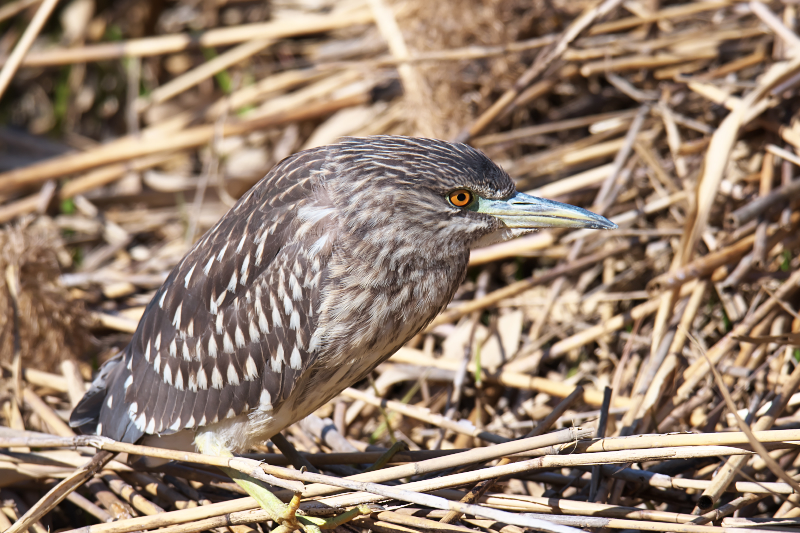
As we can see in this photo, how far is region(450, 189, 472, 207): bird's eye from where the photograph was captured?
266 cm

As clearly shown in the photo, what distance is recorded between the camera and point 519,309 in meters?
3.95

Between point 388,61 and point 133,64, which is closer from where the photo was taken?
point 388,61

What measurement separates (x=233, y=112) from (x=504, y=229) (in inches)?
131

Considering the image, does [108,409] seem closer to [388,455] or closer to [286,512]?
[286,512]

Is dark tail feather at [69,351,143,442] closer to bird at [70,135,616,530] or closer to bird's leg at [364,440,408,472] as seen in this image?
bird at [70,135,616,530]

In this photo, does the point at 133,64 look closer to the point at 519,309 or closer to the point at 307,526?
the point at 519,309

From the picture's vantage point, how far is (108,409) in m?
3.03

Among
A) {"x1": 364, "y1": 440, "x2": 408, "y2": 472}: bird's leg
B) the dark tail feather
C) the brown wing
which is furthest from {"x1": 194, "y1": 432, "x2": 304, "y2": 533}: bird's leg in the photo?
the dark tail feather

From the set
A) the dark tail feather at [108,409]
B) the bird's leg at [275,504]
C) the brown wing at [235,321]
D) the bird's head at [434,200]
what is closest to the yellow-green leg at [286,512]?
the bird's leg at [275,504]

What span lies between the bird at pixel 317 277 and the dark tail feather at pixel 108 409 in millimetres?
61

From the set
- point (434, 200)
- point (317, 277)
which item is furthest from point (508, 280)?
point (317, 277)

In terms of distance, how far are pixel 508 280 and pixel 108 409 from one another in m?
2.23

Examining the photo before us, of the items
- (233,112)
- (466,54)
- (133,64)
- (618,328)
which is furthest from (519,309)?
(133,64)

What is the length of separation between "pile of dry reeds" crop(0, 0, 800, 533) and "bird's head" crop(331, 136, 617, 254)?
2.26ft
